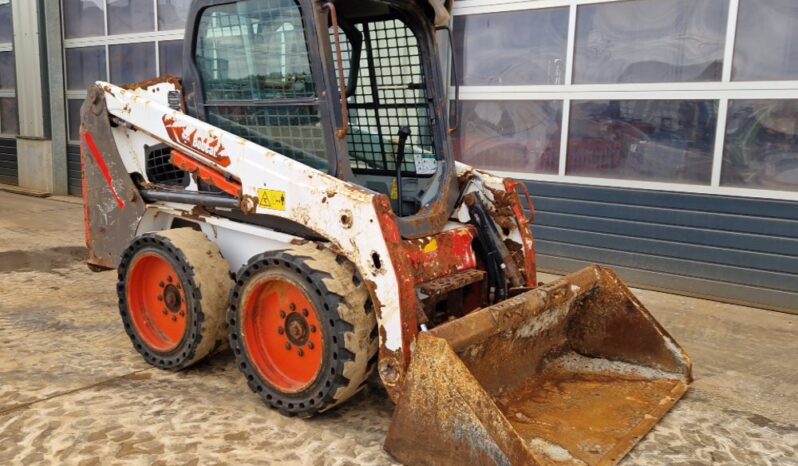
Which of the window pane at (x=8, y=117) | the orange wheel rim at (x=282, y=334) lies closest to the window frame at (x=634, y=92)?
the orange wheel rim at (x=282, y=334)

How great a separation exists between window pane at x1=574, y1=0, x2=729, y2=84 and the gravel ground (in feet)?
7.29

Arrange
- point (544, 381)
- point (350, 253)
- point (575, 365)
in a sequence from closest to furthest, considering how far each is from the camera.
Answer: point (350, 253) < point (544, 381) < point (575, 365)

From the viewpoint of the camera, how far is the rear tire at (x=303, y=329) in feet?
10.2

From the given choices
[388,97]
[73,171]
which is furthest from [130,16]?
[388,97]

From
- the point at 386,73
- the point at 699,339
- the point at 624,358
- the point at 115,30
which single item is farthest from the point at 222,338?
the point at 115,30

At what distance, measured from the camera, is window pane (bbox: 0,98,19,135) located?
40.4 feet

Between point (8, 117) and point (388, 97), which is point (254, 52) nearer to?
point (388, 97)

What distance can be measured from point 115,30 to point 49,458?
9.22 m

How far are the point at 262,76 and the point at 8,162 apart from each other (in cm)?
1084

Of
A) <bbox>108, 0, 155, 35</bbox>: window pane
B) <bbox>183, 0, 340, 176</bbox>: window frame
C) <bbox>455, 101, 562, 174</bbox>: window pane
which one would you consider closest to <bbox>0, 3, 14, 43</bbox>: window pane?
<bbox>108, 0, 155, 35</bbox>: window pane

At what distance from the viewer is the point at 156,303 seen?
411 cm

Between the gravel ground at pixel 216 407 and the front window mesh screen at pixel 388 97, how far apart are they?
1455mm

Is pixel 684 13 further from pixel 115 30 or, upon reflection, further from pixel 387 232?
pixel 115 30

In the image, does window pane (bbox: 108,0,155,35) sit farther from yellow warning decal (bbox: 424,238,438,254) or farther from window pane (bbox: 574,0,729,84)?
yellow warning decal (bbox: 424,238,438,254)
